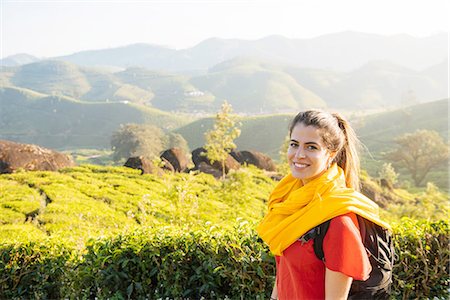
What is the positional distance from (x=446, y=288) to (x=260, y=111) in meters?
191

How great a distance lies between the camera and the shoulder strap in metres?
2.09

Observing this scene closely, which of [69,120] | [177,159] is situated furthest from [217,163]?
[69,120]

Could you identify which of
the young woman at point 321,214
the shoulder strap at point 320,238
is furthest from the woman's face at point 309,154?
the shoulder strap at point 320,238

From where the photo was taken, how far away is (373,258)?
85.0 inches

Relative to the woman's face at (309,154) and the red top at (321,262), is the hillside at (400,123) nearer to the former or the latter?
the woman's face at (309,154)

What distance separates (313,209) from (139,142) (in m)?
64.3

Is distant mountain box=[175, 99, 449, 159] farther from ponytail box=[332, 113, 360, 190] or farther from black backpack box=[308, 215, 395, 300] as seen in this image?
black backpack box=[308, 215, 395, 300]

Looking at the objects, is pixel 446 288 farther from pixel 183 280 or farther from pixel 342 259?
pixel 342 259

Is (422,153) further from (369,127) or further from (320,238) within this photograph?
(369,127)

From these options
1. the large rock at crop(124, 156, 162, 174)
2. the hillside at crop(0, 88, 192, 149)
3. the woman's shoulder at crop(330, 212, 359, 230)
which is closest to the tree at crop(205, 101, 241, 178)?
the large rock at crop(124, 156, 162, 174)

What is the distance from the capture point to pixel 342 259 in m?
1.99

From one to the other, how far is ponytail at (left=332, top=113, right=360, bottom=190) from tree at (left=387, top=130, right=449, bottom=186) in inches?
1842

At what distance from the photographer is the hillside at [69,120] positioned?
133m

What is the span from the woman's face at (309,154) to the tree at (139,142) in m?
61.3
